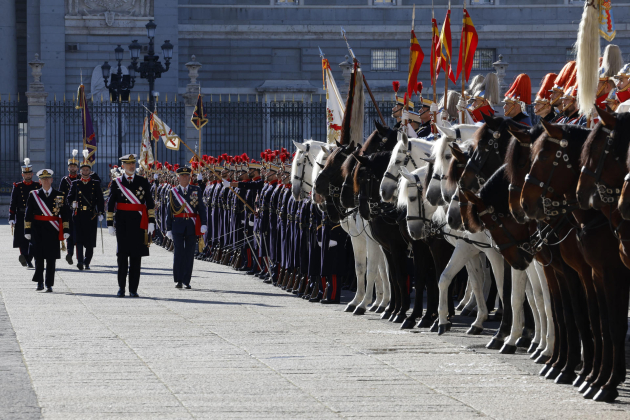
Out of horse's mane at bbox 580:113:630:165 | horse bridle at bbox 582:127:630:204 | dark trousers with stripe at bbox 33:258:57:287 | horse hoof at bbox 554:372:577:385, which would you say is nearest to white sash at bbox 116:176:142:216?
dark trousers with stripe at bbox 33:258:57:287

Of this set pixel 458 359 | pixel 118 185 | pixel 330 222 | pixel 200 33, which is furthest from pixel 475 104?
pixel 200 33

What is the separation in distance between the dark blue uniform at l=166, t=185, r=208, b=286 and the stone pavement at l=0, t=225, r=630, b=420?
2.34 meters

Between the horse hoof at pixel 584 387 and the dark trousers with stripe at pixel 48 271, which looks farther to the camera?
the dark trousers with stripe at pixel 48 271

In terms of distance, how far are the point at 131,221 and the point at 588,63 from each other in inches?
316

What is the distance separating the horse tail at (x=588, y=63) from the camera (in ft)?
27.8

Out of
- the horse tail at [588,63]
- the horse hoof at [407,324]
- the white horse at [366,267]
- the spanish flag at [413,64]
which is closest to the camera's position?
the horse tail at [588,63]

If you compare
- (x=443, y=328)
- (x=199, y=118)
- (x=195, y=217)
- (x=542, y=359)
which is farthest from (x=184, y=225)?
(x=199, y=118)

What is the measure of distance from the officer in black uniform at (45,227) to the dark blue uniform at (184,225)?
1.54 metres

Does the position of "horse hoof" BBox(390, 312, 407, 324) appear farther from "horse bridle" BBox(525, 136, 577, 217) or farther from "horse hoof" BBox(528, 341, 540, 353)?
"horse bridle" BBox(525, 136, 577, 217)

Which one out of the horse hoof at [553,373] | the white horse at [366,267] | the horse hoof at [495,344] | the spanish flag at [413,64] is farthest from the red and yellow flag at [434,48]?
the horse hoof at [553,373]

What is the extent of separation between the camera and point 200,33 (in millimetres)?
45875

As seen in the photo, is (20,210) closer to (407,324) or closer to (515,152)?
(407,324)

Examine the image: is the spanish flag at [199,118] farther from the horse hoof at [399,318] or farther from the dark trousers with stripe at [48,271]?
the horse hoof at [399,318]

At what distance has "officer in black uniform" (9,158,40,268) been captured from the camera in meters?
19.5
